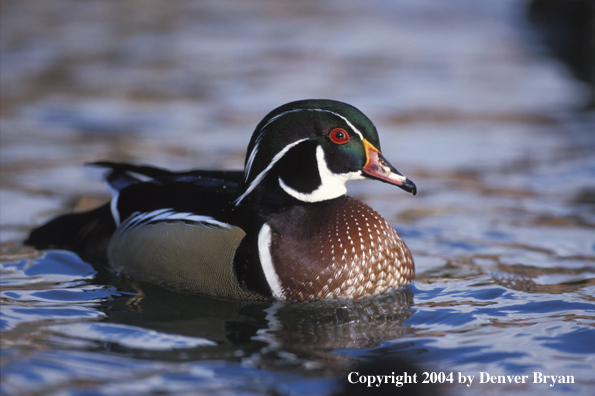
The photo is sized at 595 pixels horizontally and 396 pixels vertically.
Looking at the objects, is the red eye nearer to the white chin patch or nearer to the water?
the white chin patch

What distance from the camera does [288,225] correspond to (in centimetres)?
→ 500

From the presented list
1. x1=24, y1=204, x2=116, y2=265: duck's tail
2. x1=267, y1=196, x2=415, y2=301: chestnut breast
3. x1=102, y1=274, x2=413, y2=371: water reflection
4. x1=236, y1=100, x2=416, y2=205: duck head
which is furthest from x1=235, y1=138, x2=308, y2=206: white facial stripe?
x1=24, y1=204, x2=116, y2=265: duck's tail

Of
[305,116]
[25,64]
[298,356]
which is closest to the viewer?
[298,356]

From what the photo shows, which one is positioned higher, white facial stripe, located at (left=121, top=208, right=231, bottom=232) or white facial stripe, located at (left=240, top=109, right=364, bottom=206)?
white facial stripe, located at (left=240, top=109, right=364, bottom=206)

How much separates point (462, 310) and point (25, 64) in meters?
10.1

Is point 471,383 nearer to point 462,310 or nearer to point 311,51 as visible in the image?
point 462,310

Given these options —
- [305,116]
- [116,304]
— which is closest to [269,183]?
[305,116]

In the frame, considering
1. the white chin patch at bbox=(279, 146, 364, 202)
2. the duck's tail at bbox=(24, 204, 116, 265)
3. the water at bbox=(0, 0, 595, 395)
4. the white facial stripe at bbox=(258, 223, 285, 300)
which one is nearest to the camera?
the water at bbox=(0, 0, 595, 395)

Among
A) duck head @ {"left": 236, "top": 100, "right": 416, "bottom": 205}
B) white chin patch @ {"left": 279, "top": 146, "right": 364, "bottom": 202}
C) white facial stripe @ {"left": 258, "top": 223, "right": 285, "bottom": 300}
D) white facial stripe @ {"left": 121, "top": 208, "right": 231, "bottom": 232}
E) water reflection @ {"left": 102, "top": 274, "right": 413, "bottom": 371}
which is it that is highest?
duck head @ {"left": 236, "top": 100, "right": 416, "bottom": 205}

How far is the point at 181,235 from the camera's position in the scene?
5109 millimetres

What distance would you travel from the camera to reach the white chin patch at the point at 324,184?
16.5 feet

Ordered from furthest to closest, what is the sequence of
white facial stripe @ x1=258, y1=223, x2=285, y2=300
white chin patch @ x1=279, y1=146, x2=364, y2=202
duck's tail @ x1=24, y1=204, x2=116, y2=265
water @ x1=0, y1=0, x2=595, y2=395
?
duck's tail @ x1=24, y1=204, x2=116, y2=265 → white chin patch @ x1=279, y1=146, x2=364, y2=202 → white facial stripe @ x1=258, y1=223, x2=285, y2=300 → water @ x1=0, y1=0, x2=595, y2=395

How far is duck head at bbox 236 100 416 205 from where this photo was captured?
4.91 meters

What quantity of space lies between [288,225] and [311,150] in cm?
49
